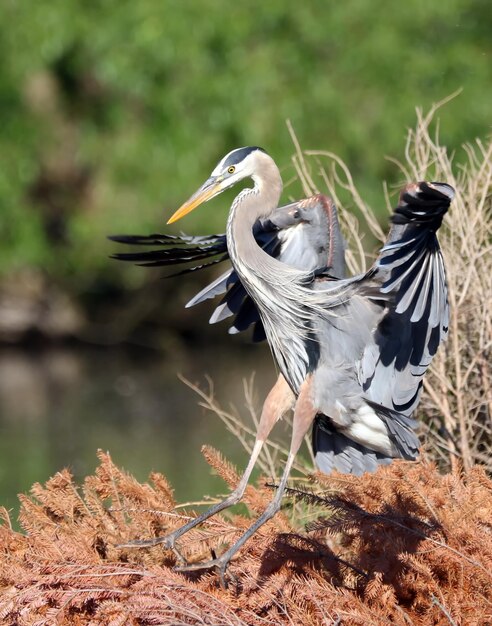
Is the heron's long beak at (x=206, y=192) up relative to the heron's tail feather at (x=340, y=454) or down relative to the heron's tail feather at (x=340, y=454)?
up

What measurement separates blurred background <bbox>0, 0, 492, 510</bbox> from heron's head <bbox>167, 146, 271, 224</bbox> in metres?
7.03

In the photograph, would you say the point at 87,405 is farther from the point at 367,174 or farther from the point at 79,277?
the point at 367,174

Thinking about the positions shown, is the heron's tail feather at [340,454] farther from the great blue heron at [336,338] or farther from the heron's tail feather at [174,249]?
the heron's tail feather at [174,249]

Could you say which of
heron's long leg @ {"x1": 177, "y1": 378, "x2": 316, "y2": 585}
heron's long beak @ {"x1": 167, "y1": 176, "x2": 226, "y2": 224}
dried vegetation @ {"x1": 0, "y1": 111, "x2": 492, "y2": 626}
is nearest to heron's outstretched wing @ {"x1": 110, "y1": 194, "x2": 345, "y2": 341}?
heron's long beak @ {"x1": 167, "y1": 176, "x2": 226, "y2": 224}

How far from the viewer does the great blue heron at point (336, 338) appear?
4164 millimetres

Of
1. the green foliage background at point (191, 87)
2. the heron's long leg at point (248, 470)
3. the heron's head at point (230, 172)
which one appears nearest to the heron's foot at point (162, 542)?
the heron's long leg at point (248, 470)

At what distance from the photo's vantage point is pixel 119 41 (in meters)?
12.3

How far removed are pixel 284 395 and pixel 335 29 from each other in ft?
28.4

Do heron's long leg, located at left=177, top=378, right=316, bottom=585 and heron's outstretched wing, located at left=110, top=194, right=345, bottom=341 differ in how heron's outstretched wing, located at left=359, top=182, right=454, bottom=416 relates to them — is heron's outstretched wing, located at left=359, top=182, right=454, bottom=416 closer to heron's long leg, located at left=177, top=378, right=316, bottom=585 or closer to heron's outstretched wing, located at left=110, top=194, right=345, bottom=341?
heron's long leg, located at left=177, top=378, right=316, bottom=585

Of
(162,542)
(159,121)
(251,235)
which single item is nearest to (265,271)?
(251,235)

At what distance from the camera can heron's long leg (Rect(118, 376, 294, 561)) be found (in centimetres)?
385

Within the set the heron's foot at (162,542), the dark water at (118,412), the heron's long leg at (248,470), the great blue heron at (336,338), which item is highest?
the great blue heron at (336,338)

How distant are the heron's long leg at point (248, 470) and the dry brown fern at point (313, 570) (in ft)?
0.17

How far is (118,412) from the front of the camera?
10.1m
